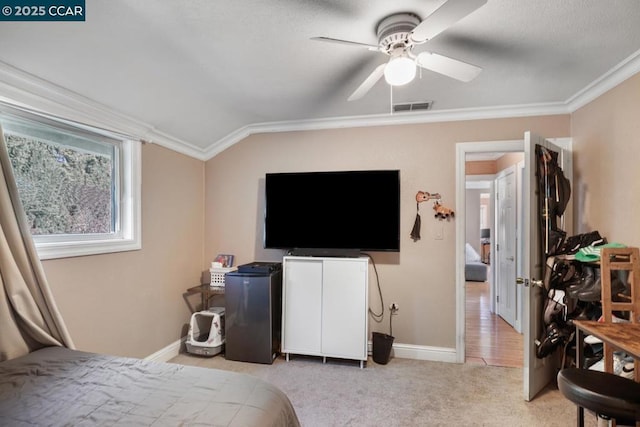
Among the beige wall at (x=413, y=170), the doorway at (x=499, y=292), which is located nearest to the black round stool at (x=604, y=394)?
the beige wall at (x=413, y=170)

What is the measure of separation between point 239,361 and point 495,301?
3.95 meters

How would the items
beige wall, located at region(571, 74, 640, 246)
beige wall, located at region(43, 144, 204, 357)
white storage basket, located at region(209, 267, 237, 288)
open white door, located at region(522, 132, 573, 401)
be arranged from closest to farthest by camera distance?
beige wall, located at region(571, 74, 640, 246), beige wall, located at region(43, 144, 204, 357), open white door, located at region(522, 132, 573, 401), white storage basket, located at region(209, 267, 237, 288)

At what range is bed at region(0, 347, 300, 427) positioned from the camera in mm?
1132

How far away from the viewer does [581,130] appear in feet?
8.99

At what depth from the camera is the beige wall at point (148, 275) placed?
2.24 meters

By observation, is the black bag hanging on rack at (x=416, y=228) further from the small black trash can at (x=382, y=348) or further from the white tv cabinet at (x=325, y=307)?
the small black trash can at (x=382, y=348)

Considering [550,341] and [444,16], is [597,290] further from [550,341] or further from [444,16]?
[444,16]

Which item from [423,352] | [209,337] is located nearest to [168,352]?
[209,337]

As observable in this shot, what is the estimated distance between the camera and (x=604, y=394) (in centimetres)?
141

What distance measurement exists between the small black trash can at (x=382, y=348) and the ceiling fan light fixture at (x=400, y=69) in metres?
2.37

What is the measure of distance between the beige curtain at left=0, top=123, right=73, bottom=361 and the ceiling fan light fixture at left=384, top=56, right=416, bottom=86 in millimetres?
2200

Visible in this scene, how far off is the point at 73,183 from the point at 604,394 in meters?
3.50

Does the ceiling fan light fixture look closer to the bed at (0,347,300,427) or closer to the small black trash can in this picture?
the bed at (0,347,300,427)

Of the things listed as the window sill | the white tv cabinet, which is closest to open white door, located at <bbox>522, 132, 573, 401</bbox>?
the white tv cabinet
